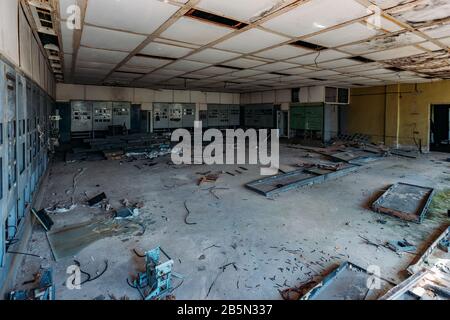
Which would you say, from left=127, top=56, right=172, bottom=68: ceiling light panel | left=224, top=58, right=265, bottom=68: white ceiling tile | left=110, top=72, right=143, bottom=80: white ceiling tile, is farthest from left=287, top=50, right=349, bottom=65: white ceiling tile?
left=110, top=72, right=143, bottom=80: white ceiling tile

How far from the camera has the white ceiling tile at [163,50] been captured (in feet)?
16.6

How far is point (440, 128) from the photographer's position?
10.5m

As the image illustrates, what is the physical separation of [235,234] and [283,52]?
13.2 ft

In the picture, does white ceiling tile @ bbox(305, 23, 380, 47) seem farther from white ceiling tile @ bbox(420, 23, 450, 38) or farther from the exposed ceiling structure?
white ceiling tile @ bbox(420, 23, 450, 38)

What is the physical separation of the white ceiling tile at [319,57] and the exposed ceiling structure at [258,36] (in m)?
0.02

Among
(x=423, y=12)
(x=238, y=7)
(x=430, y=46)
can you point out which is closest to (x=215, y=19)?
(x=238, y=7)

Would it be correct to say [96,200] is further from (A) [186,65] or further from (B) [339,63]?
(B) [339,63]

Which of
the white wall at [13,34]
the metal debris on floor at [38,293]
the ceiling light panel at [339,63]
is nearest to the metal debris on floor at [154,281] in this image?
the metal debris on floor at [38,293]

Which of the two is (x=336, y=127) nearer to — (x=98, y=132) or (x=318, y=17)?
(x=318, y=17)

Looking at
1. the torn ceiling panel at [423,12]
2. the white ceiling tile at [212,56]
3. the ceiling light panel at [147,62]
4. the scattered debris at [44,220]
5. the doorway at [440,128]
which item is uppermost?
the ceiling light panel at [147,62]

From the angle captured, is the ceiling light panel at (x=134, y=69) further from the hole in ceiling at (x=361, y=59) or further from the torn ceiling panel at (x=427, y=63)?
the torn ceiling panel at (x=427, y=63)

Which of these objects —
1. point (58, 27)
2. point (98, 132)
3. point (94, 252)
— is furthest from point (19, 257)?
point (98, 132)

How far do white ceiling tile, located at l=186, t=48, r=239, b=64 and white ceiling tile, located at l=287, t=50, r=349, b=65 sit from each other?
158 cm

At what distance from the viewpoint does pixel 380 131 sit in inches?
465
